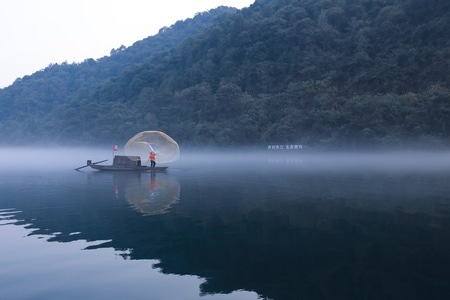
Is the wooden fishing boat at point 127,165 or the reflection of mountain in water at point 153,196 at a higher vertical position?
the wooden fishing boat at point 127,165

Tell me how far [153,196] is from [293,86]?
69155 millimetres

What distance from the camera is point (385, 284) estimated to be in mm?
9875

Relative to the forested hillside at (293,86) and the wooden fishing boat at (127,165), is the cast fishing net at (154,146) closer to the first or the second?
the wooden fishing boat at (127,165)

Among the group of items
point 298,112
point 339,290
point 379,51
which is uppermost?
point 379,51

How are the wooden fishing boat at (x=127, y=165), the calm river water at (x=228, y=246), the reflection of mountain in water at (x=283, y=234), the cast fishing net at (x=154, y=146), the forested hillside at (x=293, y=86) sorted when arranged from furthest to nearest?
the forested hillside at (x=293, y=86) < the wooden fishing boat at (x=127, y=165) < the cast fishing net at (x=154, y=146) < the reflection of mountain in water at (x=283, y=234) < the calm river water at (x=228, y=246)

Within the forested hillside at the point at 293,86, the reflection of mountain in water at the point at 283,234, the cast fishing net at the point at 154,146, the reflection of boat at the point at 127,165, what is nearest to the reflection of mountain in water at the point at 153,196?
the reflection of mountain in water at the point at 283,234

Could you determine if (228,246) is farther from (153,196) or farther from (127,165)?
(127,165)

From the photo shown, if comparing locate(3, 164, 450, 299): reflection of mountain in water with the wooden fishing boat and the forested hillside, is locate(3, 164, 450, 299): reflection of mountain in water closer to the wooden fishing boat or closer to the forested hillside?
the wooden fishing boat

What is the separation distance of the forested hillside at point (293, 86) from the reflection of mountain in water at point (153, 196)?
2057 inches

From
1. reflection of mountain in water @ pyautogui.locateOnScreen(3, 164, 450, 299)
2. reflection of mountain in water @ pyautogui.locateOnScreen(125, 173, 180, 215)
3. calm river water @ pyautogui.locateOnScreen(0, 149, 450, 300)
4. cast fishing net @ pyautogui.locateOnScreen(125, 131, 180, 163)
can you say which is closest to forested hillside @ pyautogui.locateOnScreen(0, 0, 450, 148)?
cast fishing net @ pyautogui.locateOnScreen(125, 131, 180, 163)

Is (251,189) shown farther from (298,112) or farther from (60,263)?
(298,112)

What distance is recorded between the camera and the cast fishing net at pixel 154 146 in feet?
135

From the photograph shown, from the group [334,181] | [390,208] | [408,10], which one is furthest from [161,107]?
[390,208]

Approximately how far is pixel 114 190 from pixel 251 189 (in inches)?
416
